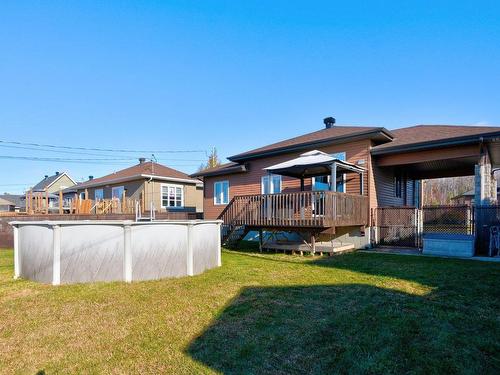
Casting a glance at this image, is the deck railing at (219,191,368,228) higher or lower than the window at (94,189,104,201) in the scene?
lower

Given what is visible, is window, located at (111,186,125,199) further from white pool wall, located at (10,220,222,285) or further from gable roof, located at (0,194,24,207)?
gable roof, located at (0,194,24,207)

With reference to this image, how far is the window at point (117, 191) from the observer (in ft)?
76.7

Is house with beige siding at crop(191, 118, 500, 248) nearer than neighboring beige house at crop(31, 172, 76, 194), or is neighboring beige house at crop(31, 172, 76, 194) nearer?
house with beige siding at crop(191, 118, 500, 248)

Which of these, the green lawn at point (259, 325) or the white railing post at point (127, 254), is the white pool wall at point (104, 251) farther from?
the green lawn at point (259, 325)

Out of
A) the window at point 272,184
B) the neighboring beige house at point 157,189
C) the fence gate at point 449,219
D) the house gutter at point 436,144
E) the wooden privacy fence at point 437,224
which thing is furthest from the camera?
the neighboring beige house at point 157,189

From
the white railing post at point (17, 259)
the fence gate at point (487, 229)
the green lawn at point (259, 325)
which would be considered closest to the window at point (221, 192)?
the green lawn at point (259, 325)

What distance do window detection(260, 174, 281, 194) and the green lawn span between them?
7836 millimetres

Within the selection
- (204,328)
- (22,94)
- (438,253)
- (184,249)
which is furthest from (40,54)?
(438,253)

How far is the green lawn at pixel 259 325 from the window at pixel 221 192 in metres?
10.0

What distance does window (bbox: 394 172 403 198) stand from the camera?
1388cm

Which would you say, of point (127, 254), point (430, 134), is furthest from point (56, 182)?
point (430, 134)

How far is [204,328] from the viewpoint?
3947 millimetres

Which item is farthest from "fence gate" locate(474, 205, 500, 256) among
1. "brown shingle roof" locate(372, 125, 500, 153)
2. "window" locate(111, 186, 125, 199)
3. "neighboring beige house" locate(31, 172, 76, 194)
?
"neighboring beige house" locate(31, 172, 76, 194)

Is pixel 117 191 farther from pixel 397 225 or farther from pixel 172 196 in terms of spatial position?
pixel 397 225
